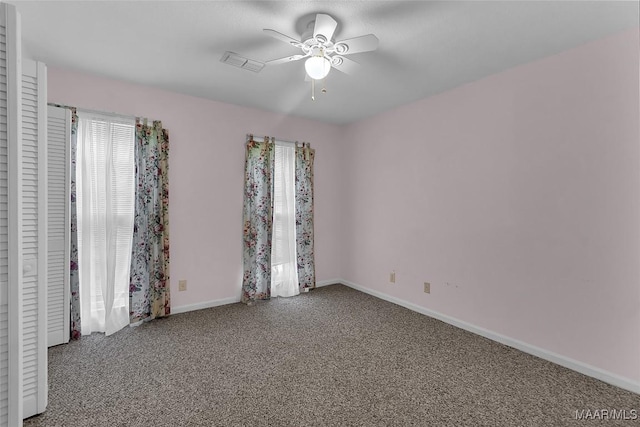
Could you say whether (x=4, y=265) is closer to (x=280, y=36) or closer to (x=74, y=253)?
(x=280, y=36)

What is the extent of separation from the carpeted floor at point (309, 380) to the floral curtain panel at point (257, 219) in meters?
0.76

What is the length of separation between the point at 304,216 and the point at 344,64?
2.16 meters

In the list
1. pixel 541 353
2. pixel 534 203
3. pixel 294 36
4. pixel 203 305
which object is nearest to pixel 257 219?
pixel 203 305

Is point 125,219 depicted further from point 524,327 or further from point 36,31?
point 524,327

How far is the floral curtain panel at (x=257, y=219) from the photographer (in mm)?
3795

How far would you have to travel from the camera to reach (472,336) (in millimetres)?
2898

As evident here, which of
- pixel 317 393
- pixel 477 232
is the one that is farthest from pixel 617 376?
pixel 317 393

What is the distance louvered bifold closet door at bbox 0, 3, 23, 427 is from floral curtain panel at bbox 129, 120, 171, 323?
2.03 metres

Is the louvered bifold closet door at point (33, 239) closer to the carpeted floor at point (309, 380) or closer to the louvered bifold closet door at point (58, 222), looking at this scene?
the carpeted floor at point (309, 380)

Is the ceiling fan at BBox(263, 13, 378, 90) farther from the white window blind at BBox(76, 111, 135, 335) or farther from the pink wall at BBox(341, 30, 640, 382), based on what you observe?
the white window blind at BBox(76, 111, 135, 335)

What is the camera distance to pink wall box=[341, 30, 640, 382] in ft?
7.04

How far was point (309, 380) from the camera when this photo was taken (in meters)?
2.16

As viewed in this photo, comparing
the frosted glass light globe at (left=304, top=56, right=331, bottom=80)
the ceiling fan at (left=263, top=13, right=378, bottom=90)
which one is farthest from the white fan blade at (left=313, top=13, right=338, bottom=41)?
the frosted glass light globe at (left=304, top=56, right=331, bottom=80)

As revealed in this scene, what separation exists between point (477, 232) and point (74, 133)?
388cm
